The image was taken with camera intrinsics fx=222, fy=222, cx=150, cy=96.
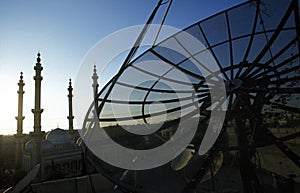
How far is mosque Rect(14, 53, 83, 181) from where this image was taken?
9734 mm

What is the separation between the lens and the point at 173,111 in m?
4.69

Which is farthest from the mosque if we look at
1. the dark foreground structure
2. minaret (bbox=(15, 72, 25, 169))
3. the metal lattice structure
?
the metal lattice structure

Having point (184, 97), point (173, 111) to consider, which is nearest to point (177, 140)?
point (173, 111)

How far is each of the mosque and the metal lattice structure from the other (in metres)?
6.26

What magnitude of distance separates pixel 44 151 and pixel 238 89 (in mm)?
9620

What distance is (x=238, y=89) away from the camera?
3.71 meters

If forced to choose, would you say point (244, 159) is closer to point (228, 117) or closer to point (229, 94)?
point (228, 117)

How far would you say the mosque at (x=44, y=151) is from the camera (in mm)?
9734

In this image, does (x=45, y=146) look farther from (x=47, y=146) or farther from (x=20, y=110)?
(x=20, y=110)

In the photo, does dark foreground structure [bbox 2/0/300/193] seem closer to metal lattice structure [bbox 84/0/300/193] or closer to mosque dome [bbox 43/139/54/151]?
metal lattice structure [bbox 84/0/300/193]

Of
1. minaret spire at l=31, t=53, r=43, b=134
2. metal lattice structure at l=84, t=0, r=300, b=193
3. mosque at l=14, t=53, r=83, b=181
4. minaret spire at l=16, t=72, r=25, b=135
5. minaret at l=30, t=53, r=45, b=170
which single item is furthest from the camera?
minaret spire at l=16, t=72, r=25, b=135

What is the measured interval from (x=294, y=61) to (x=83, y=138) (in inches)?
140

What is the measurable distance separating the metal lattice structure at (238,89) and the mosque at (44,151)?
20.5ft

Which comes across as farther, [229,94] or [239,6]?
[239,6]
